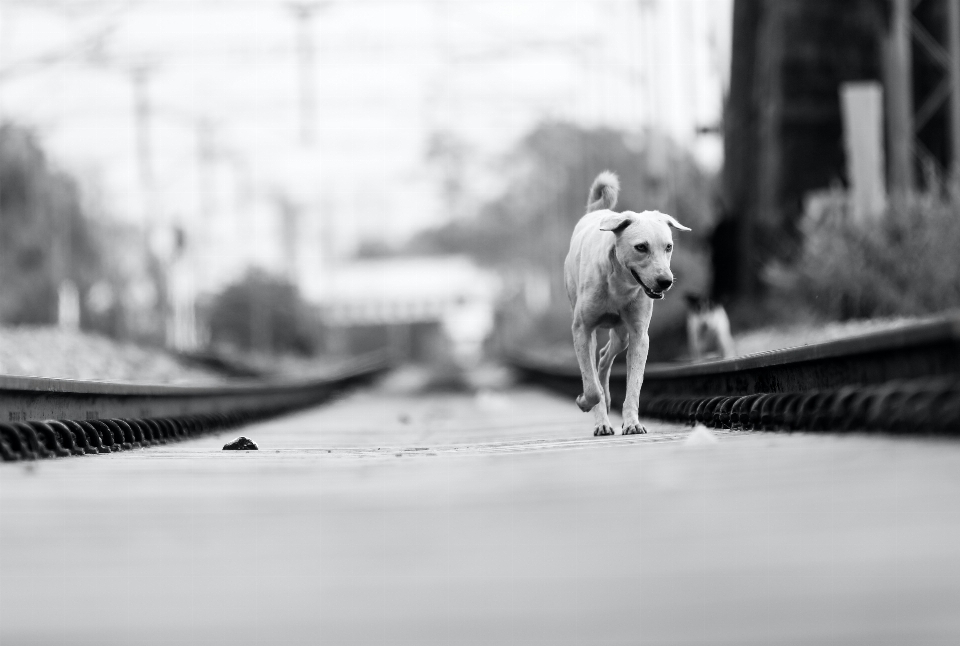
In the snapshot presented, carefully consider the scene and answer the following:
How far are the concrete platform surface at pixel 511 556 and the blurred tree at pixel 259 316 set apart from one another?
143 feet

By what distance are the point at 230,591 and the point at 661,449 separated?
322cm

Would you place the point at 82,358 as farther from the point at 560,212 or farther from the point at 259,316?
the point at 560,212

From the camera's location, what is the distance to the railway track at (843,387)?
4797 mm

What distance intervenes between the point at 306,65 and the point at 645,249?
127ft

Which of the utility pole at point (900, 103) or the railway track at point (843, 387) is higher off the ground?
the utility pole at point (900, 103)

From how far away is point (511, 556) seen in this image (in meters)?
3.10

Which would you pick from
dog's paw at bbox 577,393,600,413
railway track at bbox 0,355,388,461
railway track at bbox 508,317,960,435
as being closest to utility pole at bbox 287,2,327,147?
railway track at bbox 0,355,388,461

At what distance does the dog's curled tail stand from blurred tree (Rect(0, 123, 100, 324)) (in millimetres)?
34857

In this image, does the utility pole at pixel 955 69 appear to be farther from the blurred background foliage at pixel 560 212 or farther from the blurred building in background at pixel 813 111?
the blurred background foliage at pixel 560 212

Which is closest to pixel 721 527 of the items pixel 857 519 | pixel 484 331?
pixel 857 519

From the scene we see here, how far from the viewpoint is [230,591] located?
9.53 feet

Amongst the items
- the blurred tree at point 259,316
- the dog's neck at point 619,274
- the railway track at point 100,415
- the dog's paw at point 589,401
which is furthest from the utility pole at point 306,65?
the dog's neck at point 619,274

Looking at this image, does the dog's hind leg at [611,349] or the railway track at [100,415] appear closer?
the railway track at [100,415]

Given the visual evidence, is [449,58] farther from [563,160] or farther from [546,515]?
[546,515]
